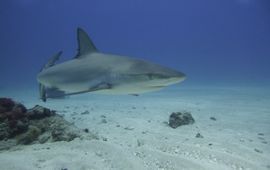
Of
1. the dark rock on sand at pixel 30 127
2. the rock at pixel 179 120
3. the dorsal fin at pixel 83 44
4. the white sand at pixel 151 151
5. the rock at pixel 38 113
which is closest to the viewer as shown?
the white sand at pixel 151 151

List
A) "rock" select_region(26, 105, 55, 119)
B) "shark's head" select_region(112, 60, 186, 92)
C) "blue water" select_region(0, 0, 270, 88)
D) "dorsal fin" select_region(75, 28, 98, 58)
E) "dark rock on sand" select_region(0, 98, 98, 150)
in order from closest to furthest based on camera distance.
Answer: "shark's head" select_region(112, 60, 186, 92)
"dark rock on sand" select_region(0, 98, 98, 150)
"dorsal fin" select_region(75, 28, 98, 58)
"rock" select_region(26, 105, 55, 119)
"blue water" select_region(0, 0, 270, 88)

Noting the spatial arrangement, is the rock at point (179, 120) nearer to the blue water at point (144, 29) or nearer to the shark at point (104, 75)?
the shark at point (104, 75)

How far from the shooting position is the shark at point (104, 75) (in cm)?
443

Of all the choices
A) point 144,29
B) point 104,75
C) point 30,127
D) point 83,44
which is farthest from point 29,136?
point 144,29

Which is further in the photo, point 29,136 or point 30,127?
point 30,127

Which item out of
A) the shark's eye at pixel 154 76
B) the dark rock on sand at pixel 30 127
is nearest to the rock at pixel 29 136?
the dark rock on sand at pixel 30 127

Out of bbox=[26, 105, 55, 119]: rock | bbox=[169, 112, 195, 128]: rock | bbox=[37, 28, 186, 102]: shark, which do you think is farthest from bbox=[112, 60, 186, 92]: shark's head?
bbox=[169, 112, 195, 128]: rock

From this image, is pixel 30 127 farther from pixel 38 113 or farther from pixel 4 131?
pixel 38 113

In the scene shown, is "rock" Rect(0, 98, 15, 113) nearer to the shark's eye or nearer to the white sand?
the white sand

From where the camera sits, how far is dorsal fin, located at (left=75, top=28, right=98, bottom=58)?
6.36m

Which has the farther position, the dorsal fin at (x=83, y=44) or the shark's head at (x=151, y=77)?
the dorsal fin at (x=83, y=44)

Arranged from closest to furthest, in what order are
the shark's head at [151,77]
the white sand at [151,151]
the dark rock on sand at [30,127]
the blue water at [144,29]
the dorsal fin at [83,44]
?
the shark's head at [151,77]
the white sand at [151,151]
the dark rock on sand at [30,127]
the dorsal fin at [83,44]
the blue water at [144,29]

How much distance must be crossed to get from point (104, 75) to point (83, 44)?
1.74m

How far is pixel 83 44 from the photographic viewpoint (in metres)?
6.45
